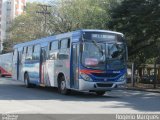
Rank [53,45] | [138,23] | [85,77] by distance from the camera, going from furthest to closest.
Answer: [138,23], [53,45], [85,77]

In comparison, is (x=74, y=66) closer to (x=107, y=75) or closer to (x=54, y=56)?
(x=107, y=75)

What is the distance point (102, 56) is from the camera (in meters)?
20.7

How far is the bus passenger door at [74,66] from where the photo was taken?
2083 centimetres

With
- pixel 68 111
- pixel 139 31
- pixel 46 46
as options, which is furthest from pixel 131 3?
pixel 68 111

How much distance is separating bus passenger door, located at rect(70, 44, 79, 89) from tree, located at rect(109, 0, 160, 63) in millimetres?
10866

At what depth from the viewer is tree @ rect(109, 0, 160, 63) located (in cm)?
3073

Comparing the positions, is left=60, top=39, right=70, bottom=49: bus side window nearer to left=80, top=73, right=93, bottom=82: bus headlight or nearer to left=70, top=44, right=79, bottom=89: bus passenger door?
left=70, top=44, right=79, bottom=89: bus passenger door

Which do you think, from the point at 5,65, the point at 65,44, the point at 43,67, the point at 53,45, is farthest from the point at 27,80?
the point at 5,65

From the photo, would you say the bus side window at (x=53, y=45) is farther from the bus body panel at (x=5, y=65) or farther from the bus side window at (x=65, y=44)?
the bus body panel at (x=5, y=65)

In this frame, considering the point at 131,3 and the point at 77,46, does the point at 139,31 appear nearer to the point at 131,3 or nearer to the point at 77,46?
the point at 131,3

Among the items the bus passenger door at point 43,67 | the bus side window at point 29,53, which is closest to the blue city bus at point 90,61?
the bus passenger door at point 43,67

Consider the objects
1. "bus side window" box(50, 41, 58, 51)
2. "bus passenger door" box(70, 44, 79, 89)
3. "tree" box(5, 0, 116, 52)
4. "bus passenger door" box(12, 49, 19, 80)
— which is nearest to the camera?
"bus passenger door" box(70, 44, 79, 89)

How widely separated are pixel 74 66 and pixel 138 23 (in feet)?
38.8

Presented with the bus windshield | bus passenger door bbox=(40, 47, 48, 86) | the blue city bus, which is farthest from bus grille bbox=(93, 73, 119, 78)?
bus passenger door bbox=(40, 47, 48, 86)
